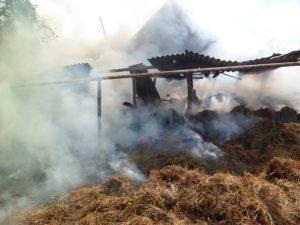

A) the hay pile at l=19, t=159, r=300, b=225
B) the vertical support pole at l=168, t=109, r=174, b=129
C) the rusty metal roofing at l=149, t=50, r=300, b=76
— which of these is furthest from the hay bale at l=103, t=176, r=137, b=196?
the rusty metal roofing at l=149, t=50, r=300, b=76

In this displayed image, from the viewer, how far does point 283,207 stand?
6461 millimetres

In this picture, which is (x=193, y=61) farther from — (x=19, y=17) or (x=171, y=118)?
(x=19, y=17)

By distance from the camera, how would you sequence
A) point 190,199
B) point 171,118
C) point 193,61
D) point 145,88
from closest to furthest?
point 190,199
point 171,118
point 193,61
point 145,88

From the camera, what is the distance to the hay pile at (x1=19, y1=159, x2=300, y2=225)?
6281 millimetres

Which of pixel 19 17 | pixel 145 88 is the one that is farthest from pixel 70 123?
pixel 19 17

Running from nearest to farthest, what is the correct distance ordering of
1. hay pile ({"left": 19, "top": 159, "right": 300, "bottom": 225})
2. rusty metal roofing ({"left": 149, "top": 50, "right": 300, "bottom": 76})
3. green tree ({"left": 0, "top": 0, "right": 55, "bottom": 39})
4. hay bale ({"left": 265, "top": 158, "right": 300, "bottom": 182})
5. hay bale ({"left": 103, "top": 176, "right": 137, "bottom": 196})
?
hay pile ({"left": 19, "top": 159, "right": 300, "bottom": 225})
hay bale ({"left": 265, "top": 158, "right": 300, "bottom": 182})
hay bale ({"left": 103, "top": 176, "right": 137, "bottom": 196})
rusty metal roofing ({"left": 149, "top": 50, "right": 300, "bottom": 76})
green tree ({"left": 0, "top": 0, "right": 55, "bottom": 39})

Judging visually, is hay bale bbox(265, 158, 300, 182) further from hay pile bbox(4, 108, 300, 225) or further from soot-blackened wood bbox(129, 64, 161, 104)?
soot-blackened wood bbox(129, 64, 161, 104)

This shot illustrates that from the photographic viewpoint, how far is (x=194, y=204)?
6594 millimetres

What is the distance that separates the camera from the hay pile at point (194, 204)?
628 centimetres

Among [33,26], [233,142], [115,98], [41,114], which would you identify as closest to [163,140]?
[233,142]

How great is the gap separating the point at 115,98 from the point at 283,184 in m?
9.99

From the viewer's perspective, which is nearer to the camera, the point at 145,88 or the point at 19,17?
the point at 145,88

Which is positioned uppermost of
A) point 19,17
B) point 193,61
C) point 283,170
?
point 19,17

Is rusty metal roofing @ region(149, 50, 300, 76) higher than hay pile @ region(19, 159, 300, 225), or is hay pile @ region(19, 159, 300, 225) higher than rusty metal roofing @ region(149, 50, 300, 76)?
rusty metal roofing @ region(149, 50, 300, 76)
